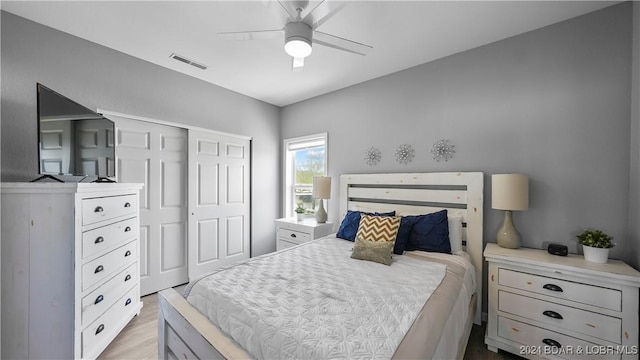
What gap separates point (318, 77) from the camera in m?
3.02

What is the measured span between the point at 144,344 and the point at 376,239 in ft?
6.83

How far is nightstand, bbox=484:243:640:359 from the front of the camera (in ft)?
4.87

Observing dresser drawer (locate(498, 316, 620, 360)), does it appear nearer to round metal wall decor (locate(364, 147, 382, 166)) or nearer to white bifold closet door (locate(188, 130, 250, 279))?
round metal wall decor (locate(364, 147, 382, 166))

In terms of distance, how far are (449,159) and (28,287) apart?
11.2ft

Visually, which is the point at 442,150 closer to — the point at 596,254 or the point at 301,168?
the point at 596,254

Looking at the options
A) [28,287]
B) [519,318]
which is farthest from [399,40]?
[28,287]

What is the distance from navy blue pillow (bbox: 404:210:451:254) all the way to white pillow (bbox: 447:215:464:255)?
8cm

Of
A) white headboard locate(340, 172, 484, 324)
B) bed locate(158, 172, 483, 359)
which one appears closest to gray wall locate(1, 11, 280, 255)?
white headboard locate(340, 172, 484, 324)

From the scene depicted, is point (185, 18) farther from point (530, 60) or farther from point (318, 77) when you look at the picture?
point (530, 60)

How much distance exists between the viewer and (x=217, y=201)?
338 centimetres

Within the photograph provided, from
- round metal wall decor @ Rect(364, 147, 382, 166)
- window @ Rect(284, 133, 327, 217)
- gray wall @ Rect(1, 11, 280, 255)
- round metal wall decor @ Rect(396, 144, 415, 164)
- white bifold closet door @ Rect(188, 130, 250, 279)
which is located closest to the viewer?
gray wall @ Rect(1, 11, 280, 255)

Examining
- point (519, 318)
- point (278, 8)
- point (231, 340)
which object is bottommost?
point (519, 318)

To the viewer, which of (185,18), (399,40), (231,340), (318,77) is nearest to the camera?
(231,340)

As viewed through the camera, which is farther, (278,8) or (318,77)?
(318,77)
